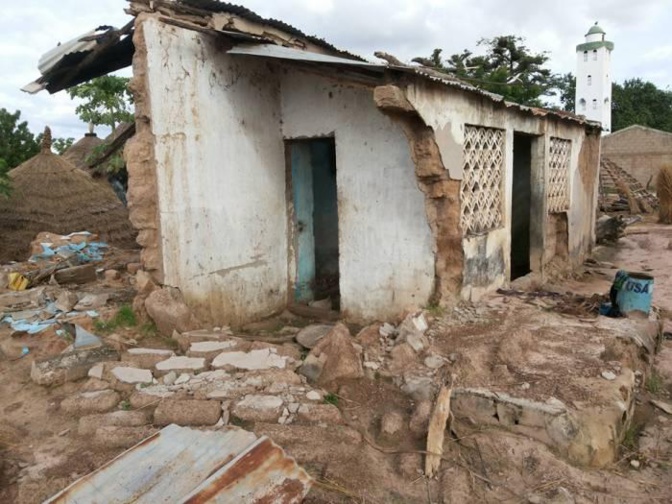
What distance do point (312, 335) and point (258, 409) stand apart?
1.95m

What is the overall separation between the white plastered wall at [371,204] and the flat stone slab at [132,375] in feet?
8.48

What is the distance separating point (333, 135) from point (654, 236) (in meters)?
10.7

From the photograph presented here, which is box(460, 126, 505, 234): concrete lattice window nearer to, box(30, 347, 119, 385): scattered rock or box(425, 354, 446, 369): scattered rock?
box(425, 354, 446, 369): scattered rock

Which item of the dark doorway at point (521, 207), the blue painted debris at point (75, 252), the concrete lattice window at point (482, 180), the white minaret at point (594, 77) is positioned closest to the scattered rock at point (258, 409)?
the concrete lattice window at point (482, 180)

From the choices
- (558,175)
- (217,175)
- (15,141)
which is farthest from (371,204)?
(15,141)

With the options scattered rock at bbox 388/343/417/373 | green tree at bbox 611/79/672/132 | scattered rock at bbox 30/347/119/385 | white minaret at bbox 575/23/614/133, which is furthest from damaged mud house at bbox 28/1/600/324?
white minaret at bbox 575/23/614/133

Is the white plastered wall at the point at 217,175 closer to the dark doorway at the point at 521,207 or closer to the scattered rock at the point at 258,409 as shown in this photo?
the scattered rock at the point at 258,409

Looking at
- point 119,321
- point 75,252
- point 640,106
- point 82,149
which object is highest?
point 640,106

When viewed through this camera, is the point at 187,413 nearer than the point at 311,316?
Yes

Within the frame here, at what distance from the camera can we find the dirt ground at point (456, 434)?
3293 millimetres

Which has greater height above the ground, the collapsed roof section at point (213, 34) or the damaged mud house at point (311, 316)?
→ the collapsed roof section at point (213, 34)

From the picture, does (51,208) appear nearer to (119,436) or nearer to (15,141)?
(15,141)

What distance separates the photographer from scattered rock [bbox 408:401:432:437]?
3.80 meters

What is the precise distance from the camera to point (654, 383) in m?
4.82
